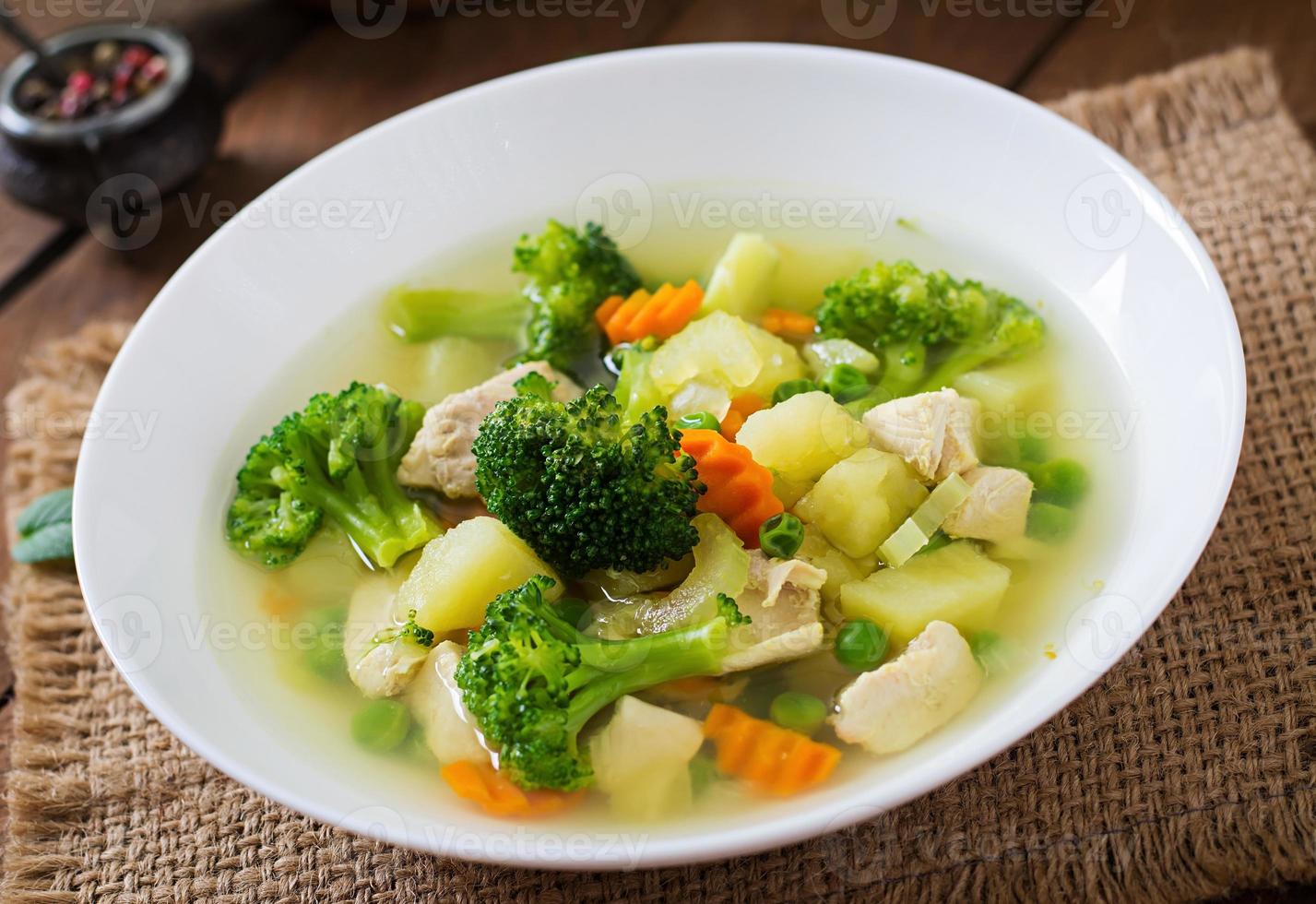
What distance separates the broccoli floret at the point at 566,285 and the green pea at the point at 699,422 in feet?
2.03

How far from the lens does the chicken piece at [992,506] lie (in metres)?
2.69

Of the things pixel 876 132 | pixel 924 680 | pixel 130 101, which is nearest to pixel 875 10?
pixel 876 132

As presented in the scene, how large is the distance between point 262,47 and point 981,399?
343 centimetres

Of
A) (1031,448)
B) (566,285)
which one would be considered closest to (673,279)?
(566,285)

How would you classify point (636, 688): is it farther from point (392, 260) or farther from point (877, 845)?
point (392, 260)

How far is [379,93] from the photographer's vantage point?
466cm

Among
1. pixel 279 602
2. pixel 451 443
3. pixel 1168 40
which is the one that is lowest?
pixel 279 602

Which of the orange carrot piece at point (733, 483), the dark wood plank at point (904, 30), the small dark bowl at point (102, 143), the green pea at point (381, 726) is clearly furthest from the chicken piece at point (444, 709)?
the dark wood plank at point (904, 30)

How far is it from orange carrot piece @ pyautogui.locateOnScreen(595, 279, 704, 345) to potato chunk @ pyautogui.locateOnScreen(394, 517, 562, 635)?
2.71 ft

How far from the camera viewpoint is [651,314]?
128 inches

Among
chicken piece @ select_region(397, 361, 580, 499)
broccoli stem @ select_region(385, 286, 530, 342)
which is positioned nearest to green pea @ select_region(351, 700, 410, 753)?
chicken piece @ select_region(397, 361, 580, 499)

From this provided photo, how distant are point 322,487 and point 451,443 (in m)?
0.34

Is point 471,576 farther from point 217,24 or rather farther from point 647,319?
point 217,24

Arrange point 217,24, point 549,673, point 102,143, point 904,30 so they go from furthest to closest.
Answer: point 217,24, point 904,30, point 102,143, point 549,673
